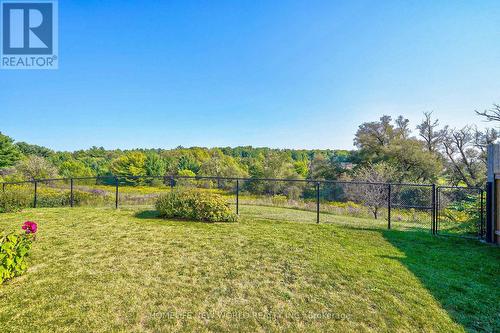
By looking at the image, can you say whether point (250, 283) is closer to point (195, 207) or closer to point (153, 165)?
point (195, 207)

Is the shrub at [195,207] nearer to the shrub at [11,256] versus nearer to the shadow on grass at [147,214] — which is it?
the shadow on grass at [147,214]

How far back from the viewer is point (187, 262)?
3928mm

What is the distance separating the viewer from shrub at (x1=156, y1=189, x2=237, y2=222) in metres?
6.85

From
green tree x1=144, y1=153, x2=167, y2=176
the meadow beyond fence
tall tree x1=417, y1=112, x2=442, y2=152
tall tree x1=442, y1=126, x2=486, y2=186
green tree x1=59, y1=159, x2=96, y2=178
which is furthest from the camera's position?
green tree x1=144, y1=153, x2=167, y2=176

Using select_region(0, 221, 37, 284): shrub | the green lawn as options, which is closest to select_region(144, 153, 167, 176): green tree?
the green lawn

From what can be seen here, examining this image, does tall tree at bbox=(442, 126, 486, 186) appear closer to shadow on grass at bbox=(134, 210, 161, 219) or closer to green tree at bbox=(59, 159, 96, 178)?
shadow on grass at bbox=(134, 210, 161, 219)

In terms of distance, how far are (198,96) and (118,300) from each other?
1699 cm

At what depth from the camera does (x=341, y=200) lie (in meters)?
21.8

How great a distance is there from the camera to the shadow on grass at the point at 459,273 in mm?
2625

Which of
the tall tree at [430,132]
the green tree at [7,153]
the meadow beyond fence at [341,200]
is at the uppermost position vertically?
the tall tree at [430,132]

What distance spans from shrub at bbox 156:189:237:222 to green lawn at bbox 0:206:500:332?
1204mm

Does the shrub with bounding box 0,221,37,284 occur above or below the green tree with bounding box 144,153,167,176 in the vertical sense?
below

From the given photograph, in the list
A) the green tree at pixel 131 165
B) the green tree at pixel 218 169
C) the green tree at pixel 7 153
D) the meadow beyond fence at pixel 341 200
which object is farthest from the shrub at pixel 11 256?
the green tree at pixel 131 165

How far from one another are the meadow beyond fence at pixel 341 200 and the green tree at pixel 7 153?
894cm
